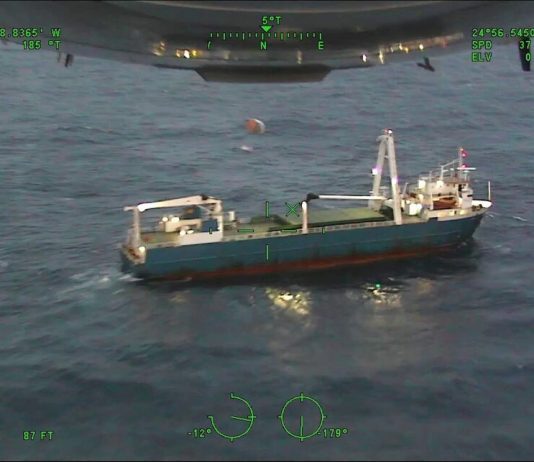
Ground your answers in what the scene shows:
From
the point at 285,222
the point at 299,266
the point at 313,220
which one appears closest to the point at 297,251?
the point at 299,266

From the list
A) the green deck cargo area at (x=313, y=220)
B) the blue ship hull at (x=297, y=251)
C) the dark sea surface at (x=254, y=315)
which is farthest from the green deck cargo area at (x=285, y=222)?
the dark sea surface at (x=254, y=315)

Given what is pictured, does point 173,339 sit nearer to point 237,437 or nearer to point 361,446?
point 237,437

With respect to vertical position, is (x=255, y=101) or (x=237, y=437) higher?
(x=255, y=101)

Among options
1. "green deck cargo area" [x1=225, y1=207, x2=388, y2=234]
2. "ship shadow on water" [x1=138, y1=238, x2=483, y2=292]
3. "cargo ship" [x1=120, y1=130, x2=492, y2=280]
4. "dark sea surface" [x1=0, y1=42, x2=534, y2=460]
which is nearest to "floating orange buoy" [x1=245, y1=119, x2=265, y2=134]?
"dark sea surface" [x1=0, y1=42, x2=534, y2=460]

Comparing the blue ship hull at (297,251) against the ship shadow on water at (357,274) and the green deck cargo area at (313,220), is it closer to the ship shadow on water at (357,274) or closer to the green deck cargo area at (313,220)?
the ship shadow on water at (357,274)

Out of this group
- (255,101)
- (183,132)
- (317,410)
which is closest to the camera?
(317,410)

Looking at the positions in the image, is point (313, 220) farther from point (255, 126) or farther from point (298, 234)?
point (255, 126)

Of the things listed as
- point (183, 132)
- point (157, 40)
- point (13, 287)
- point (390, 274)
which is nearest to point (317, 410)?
point (390, 274)
